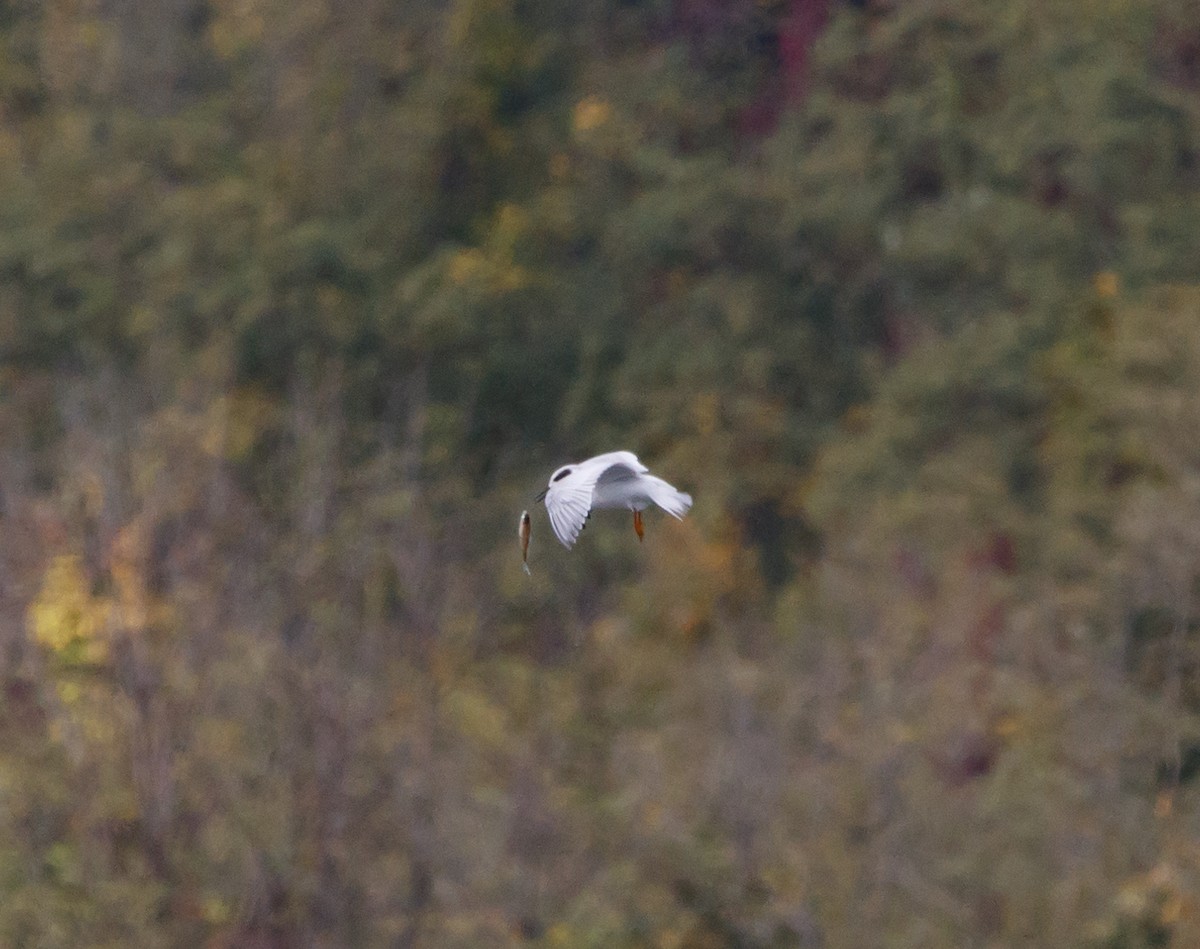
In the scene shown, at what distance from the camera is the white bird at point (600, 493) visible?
688 cm

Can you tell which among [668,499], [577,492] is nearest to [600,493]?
[668,499]

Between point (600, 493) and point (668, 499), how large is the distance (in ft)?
0.70

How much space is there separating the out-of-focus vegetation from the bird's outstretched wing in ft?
15.7

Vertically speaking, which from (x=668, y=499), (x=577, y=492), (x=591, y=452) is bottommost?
(x=591, y=452)

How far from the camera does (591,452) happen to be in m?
23.0

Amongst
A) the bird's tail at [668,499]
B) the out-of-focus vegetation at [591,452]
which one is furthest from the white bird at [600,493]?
the out-of-focus vegetation at [591,452]

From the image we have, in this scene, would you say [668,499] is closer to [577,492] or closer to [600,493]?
[600,493]

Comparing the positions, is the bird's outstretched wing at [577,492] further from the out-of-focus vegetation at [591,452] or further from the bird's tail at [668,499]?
the out-of-focus vegetation at [591,452]

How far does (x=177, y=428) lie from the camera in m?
13.4

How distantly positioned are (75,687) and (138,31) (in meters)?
16.0

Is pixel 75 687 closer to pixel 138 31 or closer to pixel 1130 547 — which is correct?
pixel 1130 547

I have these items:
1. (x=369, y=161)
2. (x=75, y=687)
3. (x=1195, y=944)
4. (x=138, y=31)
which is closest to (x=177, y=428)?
(x=75, y=687)

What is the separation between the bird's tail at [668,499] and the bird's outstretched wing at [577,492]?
95 mm

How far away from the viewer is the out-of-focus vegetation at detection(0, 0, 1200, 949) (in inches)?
478
